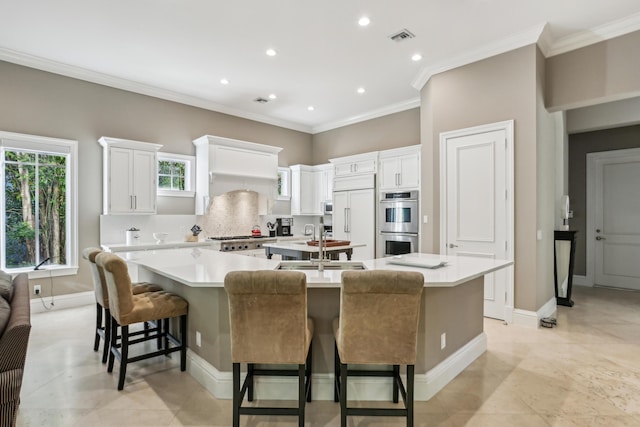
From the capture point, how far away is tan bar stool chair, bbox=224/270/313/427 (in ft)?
5.78

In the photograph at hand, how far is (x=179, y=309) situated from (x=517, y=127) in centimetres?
403

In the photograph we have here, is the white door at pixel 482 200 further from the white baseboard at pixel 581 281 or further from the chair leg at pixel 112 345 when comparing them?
the chair leg at pixel 112 345

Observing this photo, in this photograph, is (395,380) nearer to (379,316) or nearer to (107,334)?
(379,316)

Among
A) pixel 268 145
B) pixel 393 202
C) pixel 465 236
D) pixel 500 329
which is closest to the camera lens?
pixel 500 329

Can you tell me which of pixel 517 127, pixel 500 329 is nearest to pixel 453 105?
pixel 517 127

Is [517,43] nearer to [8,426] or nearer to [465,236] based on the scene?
[465,236]

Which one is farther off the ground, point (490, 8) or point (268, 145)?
point (490, 8)

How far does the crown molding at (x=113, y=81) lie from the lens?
4203 mm

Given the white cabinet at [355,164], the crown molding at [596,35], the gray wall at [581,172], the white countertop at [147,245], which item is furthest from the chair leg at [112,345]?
the gray wall at [581,172]

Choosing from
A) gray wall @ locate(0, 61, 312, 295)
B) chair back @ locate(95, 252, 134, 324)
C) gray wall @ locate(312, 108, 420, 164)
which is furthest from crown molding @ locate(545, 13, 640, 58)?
gray wall @ locate(0, 61, 312, 295)

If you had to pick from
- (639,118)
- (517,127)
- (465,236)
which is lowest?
(465,236)

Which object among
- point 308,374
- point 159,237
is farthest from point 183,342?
point 159,237

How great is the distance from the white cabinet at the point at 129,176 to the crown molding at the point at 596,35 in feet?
18.1

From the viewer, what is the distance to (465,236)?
4.29m
